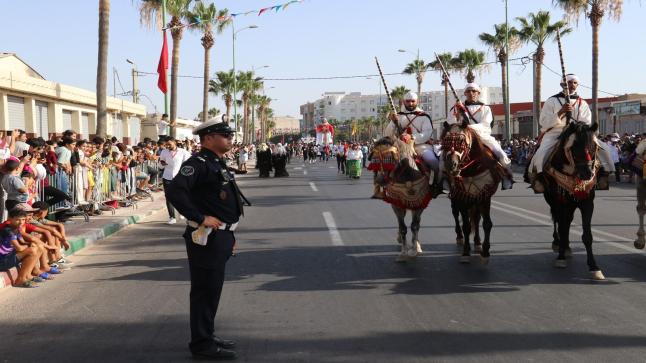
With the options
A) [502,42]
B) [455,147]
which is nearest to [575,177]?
[455,147]

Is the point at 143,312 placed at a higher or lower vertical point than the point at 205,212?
lower

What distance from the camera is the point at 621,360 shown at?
490 cm

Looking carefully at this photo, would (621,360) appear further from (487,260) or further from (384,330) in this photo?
(487,260)

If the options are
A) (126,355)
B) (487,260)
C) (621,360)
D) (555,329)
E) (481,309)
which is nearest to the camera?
(621,360)

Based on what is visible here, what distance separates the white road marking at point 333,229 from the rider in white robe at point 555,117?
10.7 ft

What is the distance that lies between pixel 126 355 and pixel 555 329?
348 cm

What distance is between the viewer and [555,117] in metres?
8.81

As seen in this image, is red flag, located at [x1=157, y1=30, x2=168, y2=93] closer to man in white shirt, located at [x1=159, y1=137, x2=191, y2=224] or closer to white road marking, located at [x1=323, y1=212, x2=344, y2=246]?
man in white shirt, located at [x1=159, y1=137, x2=191, y2=224]

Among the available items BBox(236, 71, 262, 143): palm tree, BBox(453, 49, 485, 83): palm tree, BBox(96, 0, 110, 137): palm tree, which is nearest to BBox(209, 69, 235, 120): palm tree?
BBox(236, 71, 262, 143): palm tree

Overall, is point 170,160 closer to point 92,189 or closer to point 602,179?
point 92,189

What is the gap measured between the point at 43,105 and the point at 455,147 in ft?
86.5

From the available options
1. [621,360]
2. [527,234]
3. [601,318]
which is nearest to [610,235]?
[527,234]

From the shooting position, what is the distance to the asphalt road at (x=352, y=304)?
17.4ft

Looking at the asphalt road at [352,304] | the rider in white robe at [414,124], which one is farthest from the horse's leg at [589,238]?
the rider in white robe at [414,124]
